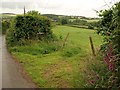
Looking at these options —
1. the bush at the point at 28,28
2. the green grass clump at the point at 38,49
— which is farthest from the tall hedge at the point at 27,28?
the green grass clump at the point at 38,49

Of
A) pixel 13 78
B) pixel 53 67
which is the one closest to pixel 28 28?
pixel 53 67

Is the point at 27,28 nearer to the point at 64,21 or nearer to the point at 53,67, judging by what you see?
the point at 53,67

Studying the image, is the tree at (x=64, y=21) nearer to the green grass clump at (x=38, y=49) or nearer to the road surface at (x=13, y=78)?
the green grass clump at (x=38, y=49)

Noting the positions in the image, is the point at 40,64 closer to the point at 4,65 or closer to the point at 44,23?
the point at 4,65

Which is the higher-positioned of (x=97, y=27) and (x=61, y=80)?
(x=97, y=27)

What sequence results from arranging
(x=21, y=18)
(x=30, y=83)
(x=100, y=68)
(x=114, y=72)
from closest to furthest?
(x=114, y=72) → (x=100, y=68) → (x=30, y=83) → (x=21, y=18)

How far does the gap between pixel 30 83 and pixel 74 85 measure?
1.80 meters

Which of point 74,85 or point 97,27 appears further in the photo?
point 97,27

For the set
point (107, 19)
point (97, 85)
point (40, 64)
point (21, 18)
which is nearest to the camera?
point (97, 85)

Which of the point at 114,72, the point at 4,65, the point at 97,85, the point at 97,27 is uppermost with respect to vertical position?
the point at 97,27

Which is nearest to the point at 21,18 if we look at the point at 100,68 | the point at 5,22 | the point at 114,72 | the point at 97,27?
the point at 97,27

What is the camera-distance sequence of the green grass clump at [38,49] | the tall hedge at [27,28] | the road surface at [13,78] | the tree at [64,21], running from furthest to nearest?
the tree at [64,21] → the tall hedge at [27,28] → the green grass clump at [38,49] → the road surface at [13,78]

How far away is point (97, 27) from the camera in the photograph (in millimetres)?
11828

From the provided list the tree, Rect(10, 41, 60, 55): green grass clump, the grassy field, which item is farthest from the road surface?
the tree
